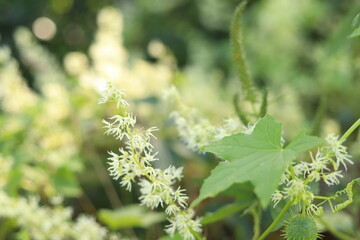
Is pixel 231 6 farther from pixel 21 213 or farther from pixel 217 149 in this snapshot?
pixel 217 149

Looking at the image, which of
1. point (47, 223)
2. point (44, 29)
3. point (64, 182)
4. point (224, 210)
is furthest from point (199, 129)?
point (44, 29)

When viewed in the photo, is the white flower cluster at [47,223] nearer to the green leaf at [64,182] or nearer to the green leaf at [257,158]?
the green leaf at [64,182]

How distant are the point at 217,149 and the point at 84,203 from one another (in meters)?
1.04

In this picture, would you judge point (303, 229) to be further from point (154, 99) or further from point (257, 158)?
point (154, 99)

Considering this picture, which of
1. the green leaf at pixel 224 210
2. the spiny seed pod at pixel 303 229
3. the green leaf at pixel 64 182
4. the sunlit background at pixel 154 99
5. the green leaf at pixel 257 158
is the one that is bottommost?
the spiny seed pod at pixel 303 229

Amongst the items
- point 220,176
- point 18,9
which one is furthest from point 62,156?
point 18,9

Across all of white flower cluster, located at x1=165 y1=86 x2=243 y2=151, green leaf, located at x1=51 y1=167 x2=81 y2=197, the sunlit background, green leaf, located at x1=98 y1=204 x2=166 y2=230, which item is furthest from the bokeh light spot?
white flower cluster, located at x1=165 y1=86 x2=243 y2=151

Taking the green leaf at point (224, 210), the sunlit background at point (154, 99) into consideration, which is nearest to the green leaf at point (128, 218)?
the sunlit background at point (154, 99)

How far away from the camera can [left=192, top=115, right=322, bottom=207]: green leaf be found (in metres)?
0.41

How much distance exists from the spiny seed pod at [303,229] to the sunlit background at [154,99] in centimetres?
19

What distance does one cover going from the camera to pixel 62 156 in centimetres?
125

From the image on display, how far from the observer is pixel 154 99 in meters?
1.43

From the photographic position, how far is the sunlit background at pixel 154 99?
3.66 feet

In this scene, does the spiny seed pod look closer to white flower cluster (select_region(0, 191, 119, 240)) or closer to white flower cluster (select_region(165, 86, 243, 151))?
white flower cluster (select_region(165, 86, 243, 151))
